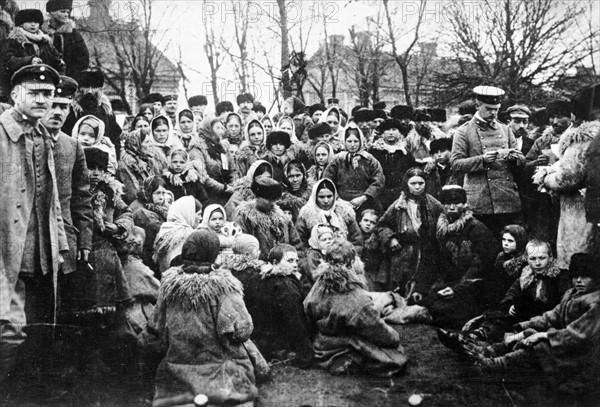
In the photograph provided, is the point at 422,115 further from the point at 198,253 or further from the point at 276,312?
the point at 198,253

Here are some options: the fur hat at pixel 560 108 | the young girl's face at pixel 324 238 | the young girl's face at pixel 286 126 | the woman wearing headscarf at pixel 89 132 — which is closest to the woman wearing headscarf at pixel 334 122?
the young girl's face at pixel 286 126

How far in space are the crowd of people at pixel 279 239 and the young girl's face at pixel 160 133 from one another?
0.01 m

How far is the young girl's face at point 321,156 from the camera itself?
7.17 meters

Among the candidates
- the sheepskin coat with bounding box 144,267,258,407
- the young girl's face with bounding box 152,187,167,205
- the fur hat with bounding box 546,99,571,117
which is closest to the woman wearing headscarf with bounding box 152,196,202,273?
the young girl's face with bounding box 152,187,167,205

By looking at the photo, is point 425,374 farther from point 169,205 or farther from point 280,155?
point 280,155

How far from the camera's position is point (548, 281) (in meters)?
4.68

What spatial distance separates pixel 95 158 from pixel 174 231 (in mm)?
917

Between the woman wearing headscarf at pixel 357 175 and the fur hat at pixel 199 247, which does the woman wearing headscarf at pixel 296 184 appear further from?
the fur hat at pixel 199 247

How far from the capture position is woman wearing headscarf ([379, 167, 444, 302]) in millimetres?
6199

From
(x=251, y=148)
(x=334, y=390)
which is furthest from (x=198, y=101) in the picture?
(x=334, y=390)

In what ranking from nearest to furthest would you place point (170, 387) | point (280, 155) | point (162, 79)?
point (170, 387) < point (280, 155) < point (162, 79)

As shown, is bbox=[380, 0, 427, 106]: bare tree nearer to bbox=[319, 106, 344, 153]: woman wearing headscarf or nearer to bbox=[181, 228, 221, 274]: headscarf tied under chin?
bbox=[319, 106, 344, 153]: woman wearing headscarf

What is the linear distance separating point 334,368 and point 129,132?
3.65m

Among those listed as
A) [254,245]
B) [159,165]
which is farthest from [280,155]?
[254,245]
